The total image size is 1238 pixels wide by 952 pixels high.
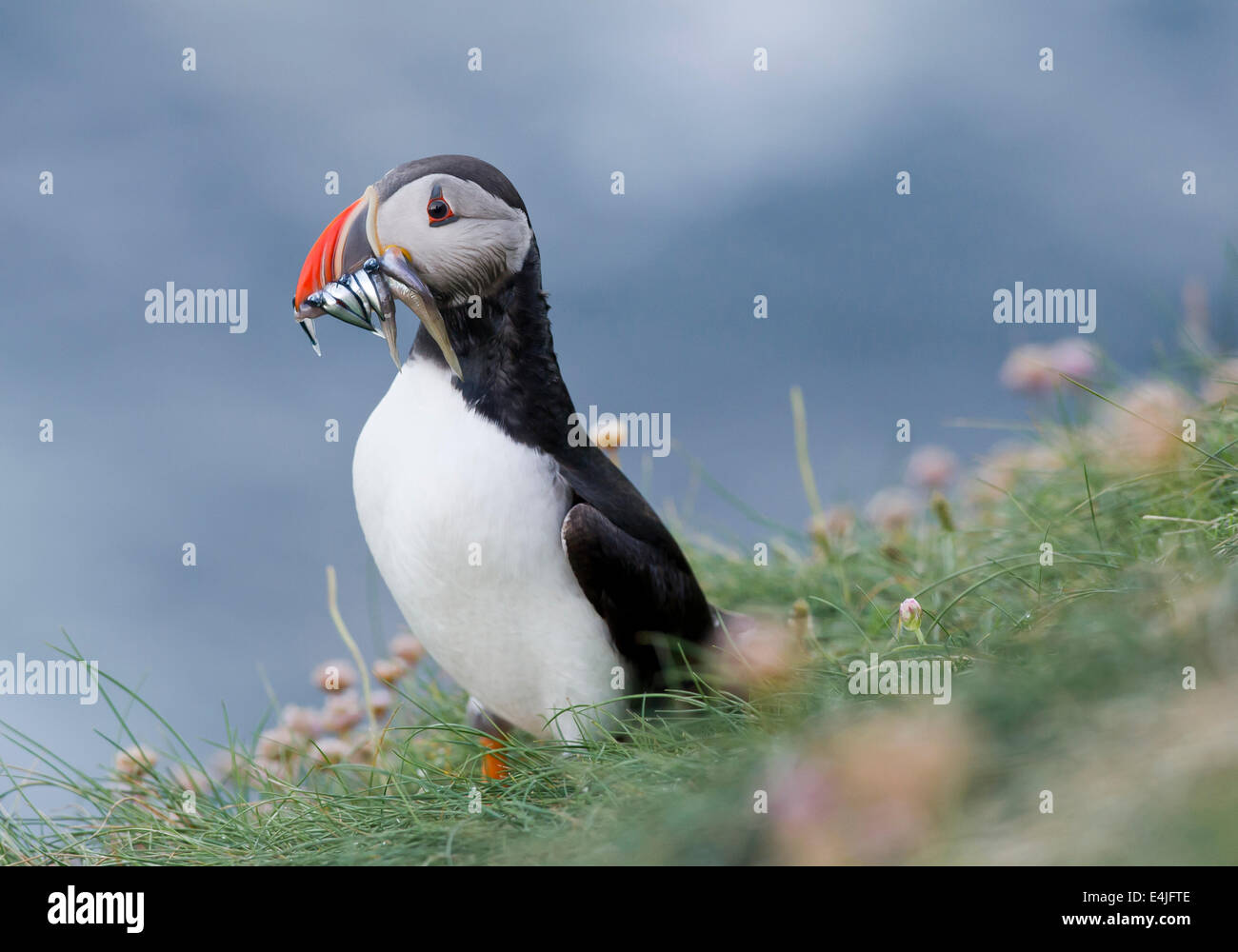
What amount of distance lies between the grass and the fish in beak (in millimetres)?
1206

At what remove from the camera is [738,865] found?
7.24 ft

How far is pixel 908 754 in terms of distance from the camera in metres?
2.08

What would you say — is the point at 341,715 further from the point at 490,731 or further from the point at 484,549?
the point at 484,549

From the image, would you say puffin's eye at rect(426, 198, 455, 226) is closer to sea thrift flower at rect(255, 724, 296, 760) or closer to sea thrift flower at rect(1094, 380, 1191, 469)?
sea thrift flower at rect(255, 724, 296, 760)

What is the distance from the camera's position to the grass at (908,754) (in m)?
2.02

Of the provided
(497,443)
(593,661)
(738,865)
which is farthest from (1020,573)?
(738,865)

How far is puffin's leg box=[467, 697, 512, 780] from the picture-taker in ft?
11.4

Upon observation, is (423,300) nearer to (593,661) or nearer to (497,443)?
(497,443)

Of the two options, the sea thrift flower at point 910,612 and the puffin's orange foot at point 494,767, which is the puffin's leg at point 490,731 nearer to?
the puffin's orange foot at point 494,767

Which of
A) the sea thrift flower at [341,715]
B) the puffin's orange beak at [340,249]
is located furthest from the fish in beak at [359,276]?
the sea thrift flower at [341,715]

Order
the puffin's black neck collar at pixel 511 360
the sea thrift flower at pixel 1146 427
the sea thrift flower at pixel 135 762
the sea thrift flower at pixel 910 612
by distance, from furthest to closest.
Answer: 1. the sea thrift flower at pixel 1146 427
2. the sea thrift flower at pixel 135 762
3. the puffin's black neck collar at pixel 511 360
4. the sea thrift flower at pixel 910 612

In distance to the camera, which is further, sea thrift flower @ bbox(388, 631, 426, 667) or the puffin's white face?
sea thrift flower @ bbox(388, 631, 426, 667)

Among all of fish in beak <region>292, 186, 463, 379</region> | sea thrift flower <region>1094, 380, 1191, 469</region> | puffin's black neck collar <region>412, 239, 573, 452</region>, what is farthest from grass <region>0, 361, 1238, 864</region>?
fish in beak <region>292, 186, 463, 379</region>
